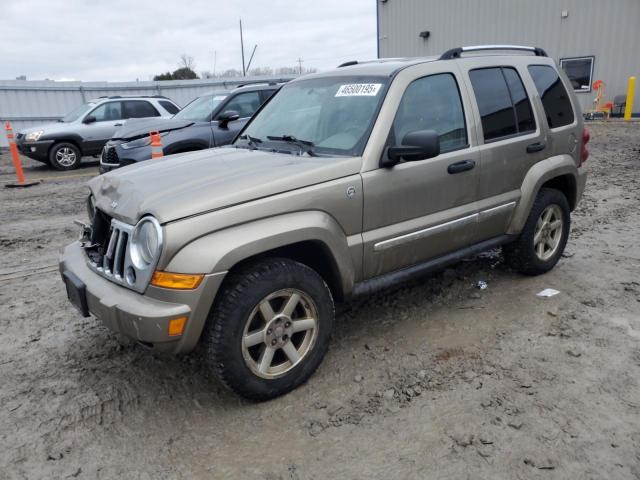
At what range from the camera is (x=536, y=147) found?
420 cm

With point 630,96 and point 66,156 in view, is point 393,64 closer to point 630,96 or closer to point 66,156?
point 66,156

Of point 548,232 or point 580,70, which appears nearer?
point 548,232

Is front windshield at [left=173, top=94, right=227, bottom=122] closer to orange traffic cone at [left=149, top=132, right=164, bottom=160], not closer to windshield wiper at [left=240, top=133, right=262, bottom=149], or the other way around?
orange traffic cone at [left=149, top=132, right=164, bottom=160]

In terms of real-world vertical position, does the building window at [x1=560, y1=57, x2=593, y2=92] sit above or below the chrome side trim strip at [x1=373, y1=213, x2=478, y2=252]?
above

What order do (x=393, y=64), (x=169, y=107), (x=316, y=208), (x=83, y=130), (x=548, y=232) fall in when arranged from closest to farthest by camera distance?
(x=316, y=208) → (x=393, y=64) → (x=548, y=232) → (x=83, y=130) → (x=169, y=107)

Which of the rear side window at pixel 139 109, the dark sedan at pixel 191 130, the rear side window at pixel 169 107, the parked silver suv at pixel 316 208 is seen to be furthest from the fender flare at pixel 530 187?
the rear side window at pixel 139 109

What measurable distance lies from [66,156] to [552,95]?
11.8 m

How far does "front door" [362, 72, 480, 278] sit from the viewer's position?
129 inches

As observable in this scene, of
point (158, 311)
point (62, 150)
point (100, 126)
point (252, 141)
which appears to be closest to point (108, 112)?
point (100, 126)

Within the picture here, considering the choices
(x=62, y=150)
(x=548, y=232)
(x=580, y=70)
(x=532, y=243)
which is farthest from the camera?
(x=580, y=70)

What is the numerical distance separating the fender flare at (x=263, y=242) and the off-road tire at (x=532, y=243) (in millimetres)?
1923

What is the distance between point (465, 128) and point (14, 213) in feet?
23.6

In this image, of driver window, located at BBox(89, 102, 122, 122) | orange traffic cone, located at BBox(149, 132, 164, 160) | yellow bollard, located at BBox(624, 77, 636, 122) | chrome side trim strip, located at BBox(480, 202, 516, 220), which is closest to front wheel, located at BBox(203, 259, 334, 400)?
chrome side trim strip, located at BBox(480, 202, 516, 220)

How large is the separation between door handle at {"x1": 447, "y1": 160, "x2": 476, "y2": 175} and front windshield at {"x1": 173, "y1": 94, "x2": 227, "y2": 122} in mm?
6007
